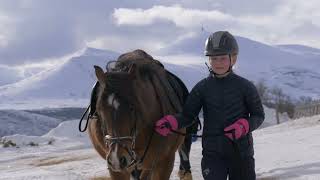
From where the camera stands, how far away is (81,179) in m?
11.7

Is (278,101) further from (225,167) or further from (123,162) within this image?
(123,162)

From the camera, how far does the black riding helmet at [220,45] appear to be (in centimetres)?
498

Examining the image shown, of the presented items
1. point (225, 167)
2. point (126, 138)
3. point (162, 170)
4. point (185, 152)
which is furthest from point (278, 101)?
point (126, 138)

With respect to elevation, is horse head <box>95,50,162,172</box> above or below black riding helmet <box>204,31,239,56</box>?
below

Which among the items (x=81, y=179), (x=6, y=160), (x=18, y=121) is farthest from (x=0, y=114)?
(x=81, y=179)

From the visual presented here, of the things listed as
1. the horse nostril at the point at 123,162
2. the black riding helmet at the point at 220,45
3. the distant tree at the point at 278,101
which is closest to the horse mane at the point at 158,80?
the black riding helmet at the point at 220,45

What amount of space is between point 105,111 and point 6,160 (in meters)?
18.7

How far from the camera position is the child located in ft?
16.4

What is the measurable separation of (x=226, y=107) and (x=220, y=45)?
1.66 ft

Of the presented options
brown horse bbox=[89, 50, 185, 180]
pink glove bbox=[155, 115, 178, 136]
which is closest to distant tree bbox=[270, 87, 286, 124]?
brown horse bbox=[89, 50, 185, 180]

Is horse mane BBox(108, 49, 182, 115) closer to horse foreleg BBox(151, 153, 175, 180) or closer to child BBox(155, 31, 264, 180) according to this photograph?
horse foreleg BBox(151, 153, 175, 180)

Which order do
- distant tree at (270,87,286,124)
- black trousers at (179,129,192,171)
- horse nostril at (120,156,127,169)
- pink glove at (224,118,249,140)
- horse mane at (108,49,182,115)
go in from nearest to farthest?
pink glove at (224,118,249,140), horse nostril at (120,156,127,169), horse mane at (108,49,182,115), black trousers at (179,129,192,171), distant tree at (270,87,286,124)

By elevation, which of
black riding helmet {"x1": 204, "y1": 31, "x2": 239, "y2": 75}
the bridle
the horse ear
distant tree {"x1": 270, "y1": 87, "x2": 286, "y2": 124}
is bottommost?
distant tree {"x1": 270, "y1": 87, "x2": 286, "y2": 124}

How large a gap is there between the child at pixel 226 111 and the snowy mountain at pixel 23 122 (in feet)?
498
